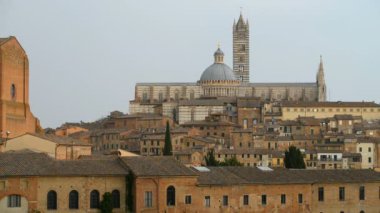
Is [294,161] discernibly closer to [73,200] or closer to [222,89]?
[73,200]

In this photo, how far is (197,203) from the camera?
1425 inches

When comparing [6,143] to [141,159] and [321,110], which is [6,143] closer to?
[141,159]

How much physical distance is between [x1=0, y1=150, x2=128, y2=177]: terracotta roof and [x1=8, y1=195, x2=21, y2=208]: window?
2.65 feet

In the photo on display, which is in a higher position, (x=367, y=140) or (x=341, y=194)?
(x=367, y=140)

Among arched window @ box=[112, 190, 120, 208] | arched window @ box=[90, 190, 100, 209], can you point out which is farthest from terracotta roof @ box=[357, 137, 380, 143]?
arched window @ box=[90, 190, 100, 209]

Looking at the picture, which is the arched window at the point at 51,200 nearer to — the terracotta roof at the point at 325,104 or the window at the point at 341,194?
the window at the point at 341,194

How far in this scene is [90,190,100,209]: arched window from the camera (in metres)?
34.9

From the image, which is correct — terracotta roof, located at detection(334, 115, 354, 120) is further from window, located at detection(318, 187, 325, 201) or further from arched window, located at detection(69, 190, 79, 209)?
arched window, located at detection(69, 190, 79, 209)

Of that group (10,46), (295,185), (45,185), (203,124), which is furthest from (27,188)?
(203,124)

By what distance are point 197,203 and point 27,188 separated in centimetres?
641

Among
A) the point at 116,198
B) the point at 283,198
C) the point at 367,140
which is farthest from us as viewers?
the point at 367,140

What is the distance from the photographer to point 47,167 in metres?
34.6

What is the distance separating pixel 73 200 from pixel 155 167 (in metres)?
3.30

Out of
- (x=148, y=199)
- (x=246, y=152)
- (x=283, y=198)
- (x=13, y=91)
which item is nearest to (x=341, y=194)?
(x=283, y=198)
